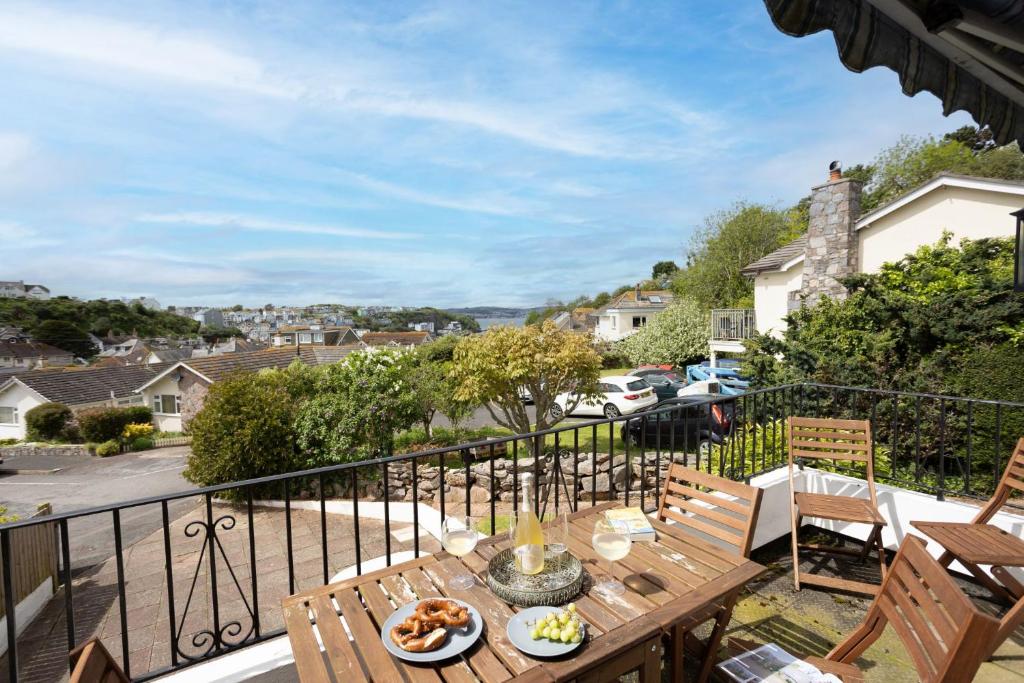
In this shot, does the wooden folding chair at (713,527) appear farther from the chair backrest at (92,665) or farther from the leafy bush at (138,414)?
the leafy bush at (138,414)

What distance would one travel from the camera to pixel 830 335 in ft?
26.0

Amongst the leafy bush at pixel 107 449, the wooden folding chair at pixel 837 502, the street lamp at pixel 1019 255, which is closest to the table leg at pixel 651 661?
the wooden folding chair at pixel 837 502

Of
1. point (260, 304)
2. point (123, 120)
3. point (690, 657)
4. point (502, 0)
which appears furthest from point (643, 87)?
point (260, 304)

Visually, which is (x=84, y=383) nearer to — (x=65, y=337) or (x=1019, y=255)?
(x=1019, y=255)

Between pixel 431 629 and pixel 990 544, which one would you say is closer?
pixel 431 629

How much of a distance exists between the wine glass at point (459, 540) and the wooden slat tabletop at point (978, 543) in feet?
8.65

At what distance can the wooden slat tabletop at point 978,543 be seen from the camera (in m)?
2.53

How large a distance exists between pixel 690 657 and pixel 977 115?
9.96ft

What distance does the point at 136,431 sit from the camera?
90.2 feet

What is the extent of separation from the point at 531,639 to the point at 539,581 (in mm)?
298

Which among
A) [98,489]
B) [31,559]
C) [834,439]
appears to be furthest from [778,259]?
[98,489]

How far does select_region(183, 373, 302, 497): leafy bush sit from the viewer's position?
11.4m

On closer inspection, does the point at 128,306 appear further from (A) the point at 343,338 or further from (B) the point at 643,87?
(B) the point at 643,87

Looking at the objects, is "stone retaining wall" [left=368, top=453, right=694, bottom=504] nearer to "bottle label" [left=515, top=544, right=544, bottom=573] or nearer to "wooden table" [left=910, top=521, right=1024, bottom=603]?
"wooden table" [left=910, top=521, right=1024, bottom=603]
